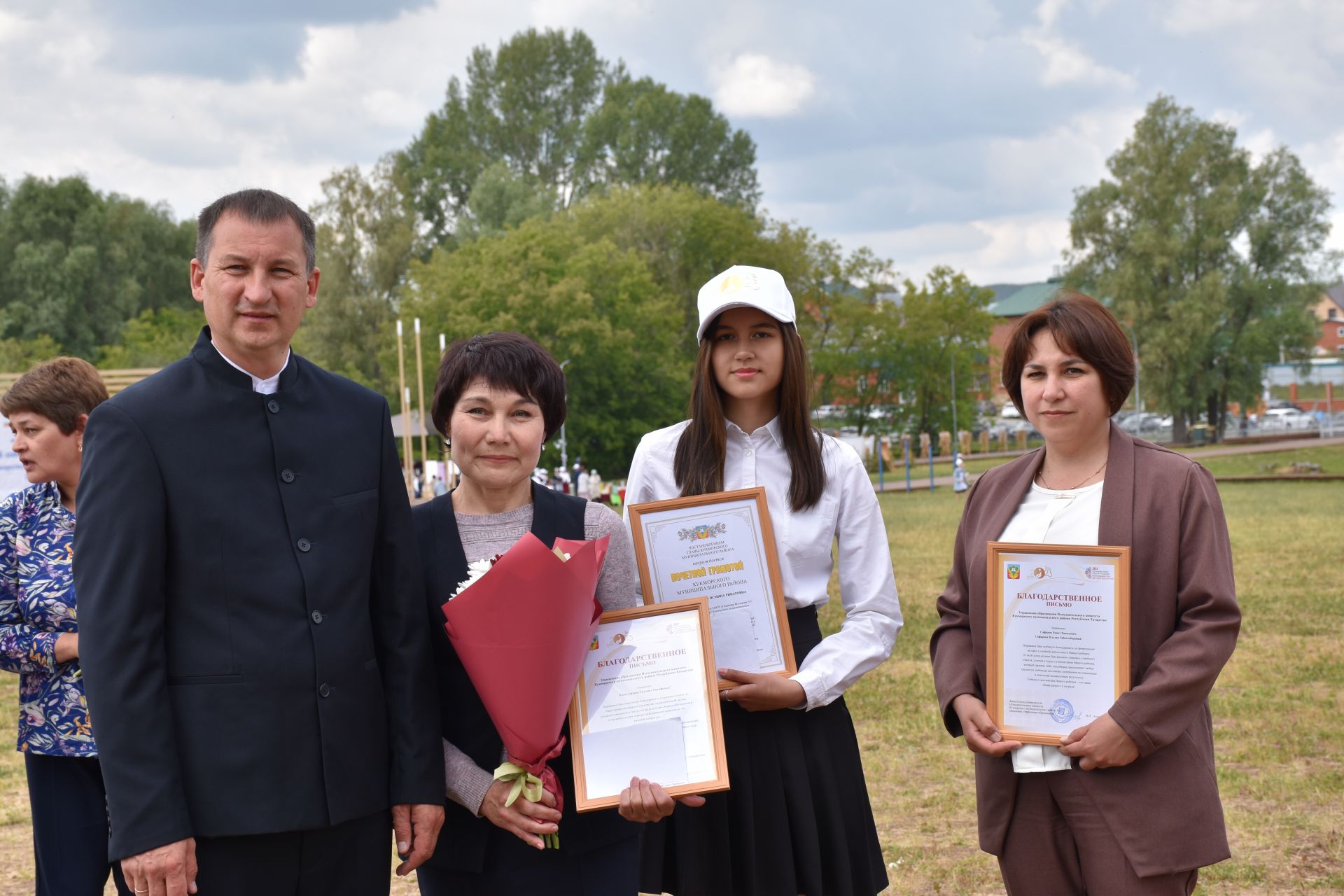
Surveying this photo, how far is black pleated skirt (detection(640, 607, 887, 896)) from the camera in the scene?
9.87 ft

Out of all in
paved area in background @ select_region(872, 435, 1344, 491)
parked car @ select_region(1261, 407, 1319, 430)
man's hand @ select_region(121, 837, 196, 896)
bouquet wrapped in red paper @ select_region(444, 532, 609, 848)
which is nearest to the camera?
man's hand @ select_region(121, 837, 196, 896)

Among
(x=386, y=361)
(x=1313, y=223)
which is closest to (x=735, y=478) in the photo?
(x=386, y=361)

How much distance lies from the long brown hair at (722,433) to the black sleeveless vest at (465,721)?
1.50 feet

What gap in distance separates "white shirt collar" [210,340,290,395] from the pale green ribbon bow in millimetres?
961

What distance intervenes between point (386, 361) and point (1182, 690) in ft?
163

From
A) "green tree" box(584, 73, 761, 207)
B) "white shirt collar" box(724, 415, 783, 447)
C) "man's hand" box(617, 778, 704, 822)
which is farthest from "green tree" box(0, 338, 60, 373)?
"man's hand" box(617, 778, 704, 822)

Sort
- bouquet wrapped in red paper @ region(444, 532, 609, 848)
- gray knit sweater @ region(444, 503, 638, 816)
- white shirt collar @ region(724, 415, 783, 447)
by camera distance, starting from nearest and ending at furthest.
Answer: bouquet wrapped in red paper @ region(444, 532, 609, 848) < gray knit sweater @ region(444, 503, 638, 816) < white shirt collar @ region(724, 415, 783, 447)

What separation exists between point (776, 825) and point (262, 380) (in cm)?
163

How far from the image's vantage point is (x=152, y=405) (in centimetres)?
241

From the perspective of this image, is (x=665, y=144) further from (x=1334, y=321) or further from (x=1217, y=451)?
(x=1334, y=321)

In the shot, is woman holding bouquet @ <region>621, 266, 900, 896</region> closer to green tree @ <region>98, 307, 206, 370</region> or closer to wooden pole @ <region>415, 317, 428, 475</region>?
wooden pole @ <region>415, 317, 428, 475</region>

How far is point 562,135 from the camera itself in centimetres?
6488

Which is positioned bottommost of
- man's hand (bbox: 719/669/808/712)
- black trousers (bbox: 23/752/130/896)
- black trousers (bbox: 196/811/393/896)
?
black trousers (bbox: 23/752/130/896)

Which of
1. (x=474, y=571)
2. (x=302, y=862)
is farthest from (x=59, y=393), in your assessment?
(x=302, y=862)
